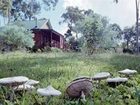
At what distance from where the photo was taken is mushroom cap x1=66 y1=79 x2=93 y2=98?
4.90 m

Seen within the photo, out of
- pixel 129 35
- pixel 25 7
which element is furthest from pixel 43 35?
pixel 129 35

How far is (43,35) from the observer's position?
47.2 m

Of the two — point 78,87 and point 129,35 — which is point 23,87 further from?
point 129,35

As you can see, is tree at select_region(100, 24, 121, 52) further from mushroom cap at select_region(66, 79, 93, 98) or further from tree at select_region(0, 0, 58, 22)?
mushroom cap at select_region(66, 79, 93, 98)

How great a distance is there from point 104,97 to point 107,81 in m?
0.87

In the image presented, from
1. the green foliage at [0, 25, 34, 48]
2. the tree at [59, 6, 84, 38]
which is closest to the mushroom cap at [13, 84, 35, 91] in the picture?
the green foliage at [0, 25, 34, 48]

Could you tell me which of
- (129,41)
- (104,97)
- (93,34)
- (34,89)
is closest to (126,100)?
(104,97)

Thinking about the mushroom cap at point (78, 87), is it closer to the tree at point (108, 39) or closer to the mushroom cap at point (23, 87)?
the mushroom cap at point (23, 87)

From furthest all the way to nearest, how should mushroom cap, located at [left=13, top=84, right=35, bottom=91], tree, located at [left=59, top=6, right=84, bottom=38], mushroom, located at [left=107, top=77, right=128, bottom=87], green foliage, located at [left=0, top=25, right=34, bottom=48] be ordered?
tree, located at [left=59, top=6, right=84, bottom=38] < green foliage, located at [left=0, top=25, right=34, bottom=48] < mushroom, located at [left=107, top=77, right=128, bottom=87] < mushroom cap, located at [left=13, top=84, right=35, bottom=91]

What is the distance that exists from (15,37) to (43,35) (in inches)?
538

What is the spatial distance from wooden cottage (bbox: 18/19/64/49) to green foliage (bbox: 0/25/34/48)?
8.03 meters

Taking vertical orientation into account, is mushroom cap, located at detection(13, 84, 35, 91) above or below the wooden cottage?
below

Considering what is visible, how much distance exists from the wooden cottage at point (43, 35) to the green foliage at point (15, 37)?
26.3 feet

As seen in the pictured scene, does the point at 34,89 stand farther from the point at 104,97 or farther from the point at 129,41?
the point at 129,41
